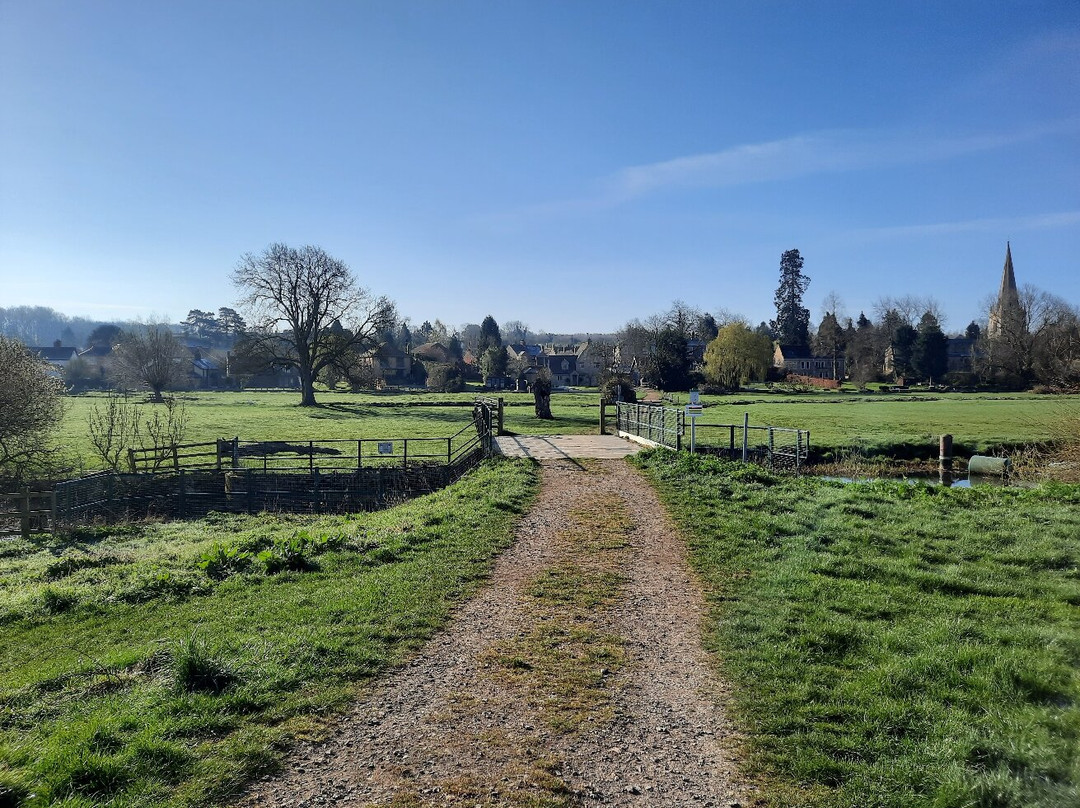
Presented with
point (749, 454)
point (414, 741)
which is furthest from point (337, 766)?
point (749, 454)

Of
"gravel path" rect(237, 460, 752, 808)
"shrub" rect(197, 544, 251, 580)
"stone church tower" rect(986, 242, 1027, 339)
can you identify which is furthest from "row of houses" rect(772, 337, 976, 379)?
"gravel path" rect(237, 460, 752, 808)

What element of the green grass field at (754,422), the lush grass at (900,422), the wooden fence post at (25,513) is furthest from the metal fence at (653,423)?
the wooden fence post at (25,513)

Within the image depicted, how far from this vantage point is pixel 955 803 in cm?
412

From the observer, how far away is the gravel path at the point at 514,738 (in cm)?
446

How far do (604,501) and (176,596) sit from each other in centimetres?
784

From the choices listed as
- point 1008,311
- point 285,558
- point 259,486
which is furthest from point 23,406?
point 1008,311

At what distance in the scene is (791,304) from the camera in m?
117

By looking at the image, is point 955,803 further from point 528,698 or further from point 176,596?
point 176,596

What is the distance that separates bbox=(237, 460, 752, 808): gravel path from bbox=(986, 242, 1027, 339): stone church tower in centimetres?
8929

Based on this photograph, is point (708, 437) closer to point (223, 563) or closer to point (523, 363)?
point (223, 563)

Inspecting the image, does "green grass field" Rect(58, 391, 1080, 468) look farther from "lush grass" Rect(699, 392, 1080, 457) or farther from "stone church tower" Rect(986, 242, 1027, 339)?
"stone church tower" Rect(986, 242, 1027, 339)

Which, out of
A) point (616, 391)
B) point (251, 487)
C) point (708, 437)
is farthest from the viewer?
point (616, 391)

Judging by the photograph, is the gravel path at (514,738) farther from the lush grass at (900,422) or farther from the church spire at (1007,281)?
the church spire at (1007,281)

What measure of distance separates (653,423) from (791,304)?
105 m
